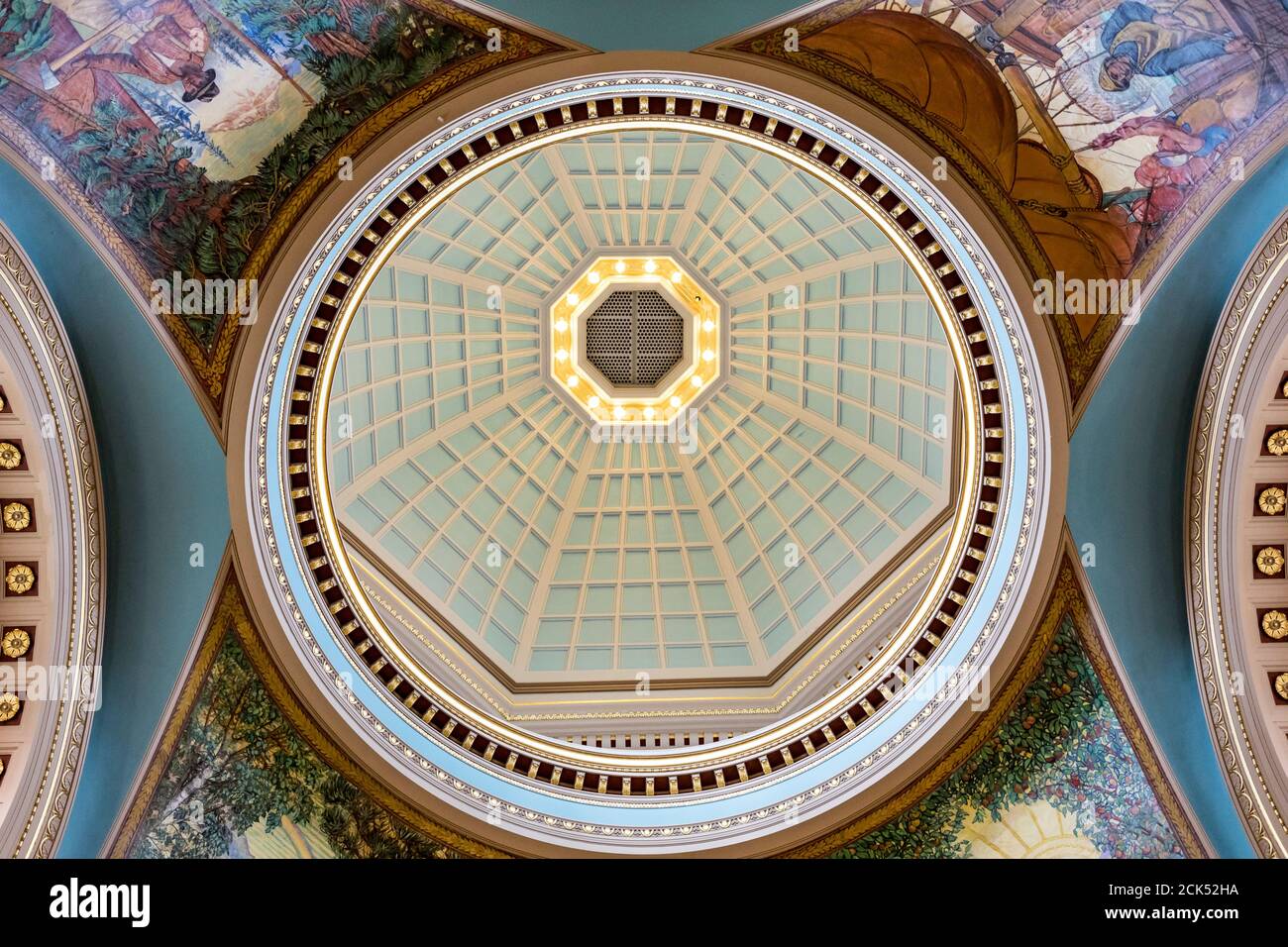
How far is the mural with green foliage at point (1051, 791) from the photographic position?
13.1 m

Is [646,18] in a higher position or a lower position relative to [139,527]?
higher

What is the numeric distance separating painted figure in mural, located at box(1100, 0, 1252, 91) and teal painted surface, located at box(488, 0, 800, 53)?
3.29 m

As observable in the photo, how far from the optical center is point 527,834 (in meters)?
14.2

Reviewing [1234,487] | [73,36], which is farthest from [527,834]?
[73,36]

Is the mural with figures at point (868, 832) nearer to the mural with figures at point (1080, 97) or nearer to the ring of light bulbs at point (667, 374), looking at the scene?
the mural with figures at point (1080, 97)

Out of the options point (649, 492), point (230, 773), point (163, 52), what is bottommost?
point (230, 773)

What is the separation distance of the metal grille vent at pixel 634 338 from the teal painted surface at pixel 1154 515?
10593 millimetres

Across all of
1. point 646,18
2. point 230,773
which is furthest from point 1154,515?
point 230,773

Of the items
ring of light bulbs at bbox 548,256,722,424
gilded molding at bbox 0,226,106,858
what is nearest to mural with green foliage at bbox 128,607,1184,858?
gilded molding at bbox 0,226,106,858

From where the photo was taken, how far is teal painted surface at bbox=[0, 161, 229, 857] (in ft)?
38.9

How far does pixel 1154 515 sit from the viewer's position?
12.8m

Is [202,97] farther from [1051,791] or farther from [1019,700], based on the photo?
[1051,791]

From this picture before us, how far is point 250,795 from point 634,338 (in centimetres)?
1192

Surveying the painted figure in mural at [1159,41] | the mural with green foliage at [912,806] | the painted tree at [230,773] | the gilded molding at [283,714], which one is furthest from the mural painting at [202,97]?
the painted figure in mural at [1159,41]
